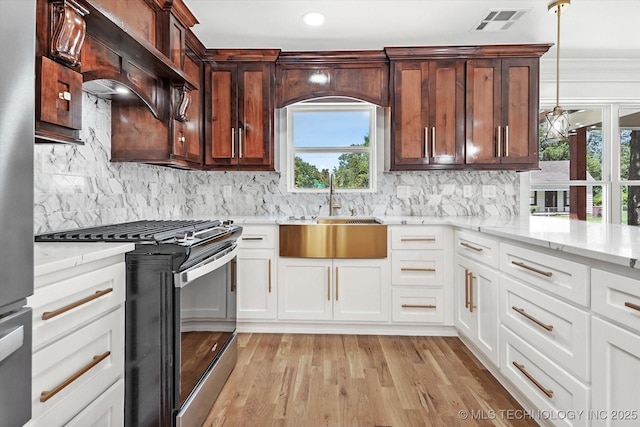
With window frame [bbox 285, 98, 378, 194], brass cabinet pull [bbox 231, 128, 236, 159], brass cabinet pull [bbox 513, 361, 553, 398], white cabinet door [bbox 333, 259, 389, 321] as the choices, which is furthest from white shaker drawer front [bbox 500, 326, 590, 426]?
brass cabinet pull [bbox 231, 128, 236, 159]

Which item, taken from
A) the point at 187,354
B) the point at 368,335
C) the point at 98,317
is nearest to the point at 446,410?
the point at 368,335

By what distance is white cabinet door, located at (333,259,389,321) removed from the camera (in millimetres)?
2984

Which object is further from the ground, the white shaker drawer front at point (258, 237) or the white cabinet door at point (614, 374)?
the white shaker drawer front at point (258, 237)

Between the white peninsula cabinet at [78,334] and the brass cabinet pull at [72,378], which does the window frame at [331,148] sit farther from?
the brass cabinet pull at [72,378]

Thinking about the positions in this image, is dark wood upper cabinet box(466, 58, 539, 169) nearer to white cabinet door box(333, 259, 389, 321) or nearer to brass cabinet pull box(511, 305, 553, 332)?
white cabinet door box(333, 259, 389, 321)

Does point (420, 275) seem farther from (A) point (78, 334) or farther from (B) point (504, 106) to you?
(A) point (78, 334)

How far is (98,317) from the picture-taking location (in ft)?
4.30

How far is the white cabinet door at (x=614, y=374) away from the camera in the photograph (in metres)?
1.14

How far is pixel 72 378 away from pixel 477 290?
86.5 inches

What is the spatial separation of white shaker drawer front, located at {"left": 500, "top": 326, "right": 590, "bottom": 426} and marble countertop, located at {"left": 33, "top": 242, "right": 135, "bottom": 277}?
5.82 feet

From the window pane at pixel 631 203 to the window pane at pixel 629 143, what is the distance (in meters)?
0.11

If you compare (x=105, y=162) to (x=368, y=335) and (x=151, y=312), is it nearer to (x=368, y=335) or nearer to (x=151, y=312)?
(x=151, y=312)

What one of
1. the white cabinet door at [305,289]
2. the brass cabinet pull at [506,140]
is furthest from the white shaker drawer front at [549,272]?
the brass cabinet pull at [506,140]

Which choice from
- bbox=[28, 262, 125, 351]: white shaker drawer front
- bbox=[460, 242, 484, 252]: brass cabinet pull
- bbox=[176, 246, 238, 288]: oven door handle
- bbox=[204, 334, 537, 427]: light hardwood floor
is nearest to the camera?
bbox=[28, 262, 125, 351]: white shaker drawer front
